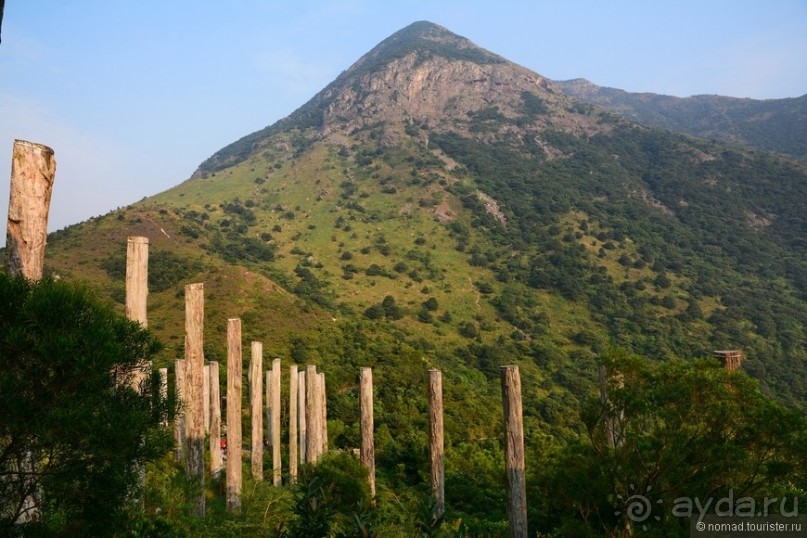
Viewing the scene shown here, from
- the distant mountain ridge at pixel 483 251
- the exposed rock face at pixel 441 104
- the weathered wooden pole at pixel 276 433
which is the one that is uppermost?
the exposed rock face at pixel 441 104

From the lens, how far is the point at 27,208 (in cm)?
572

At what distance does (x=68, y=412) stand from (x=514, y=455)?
7887 mm

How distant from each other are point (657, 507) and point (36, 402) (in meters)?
8.92

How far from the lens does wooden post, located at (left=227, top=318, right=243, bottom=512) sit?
11.7 meters

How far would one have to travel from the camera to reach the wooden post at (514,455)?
10.0 metres

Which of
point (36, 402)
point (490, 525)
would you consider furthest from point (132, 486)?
point (490, 525)

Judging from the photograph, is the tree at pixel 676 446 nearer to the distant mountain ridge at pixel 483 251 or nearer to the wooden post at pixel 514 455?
the wooden post at pixel 514 455

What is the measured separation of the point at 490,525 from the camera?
491 inches

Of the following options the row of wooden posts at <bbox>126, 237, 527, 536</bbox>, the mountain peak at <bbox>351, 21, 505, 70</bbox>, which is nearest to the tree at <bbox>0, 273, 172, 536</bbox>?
the row of wooden posts at <bbox>126, 237, 527, 536</bbox>

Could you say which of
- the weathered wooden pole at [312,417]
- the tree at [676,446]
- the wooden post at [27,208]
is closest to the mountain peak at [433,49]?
the weathered wooden pole at [312,417]

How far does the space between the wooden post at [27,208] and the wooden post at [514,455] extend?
7457 mm

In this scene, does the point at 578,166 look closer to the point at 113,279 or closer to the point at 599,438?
the point at 113,279

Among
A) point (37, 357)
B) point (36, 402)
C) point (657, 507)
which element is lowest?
point (657, 507)

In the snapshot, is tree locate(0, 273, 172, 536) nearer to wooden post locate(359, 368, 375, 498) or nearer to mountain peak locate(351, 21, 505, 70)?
wooden post locate(359, 368, 375, 498)
